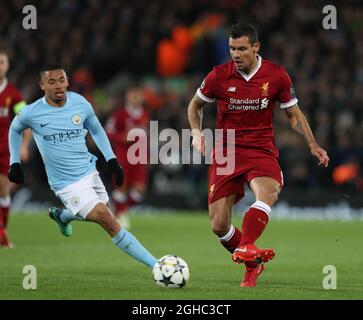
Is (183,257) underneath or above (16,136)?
underneath

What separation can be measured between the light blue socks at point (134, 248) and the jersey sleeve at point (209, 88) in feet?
4.68

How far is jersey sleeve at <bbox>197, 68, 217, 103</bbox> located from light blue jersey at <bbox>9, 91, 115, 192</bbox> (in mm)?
1025

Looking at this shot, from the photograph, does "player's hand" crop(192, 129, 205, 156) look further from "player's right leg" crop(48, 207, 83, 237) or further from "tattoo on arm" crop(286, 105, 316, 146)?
"player's right leg" crop(48, 207, 83, 237)

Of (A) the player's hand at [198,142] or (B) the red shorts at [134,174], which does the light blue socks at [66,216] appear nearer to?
(A) the player's hand at [198,142]

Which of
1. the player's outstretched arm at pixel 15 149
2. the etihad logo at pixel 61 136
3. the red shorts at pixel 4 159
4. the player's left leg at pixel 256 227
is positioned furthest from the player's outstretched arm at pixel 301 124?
the red shorts at pixel 4 159

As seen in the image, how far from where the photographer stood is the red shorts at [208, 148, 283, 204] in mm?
8773

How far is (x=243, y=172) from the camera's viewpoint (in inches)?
348

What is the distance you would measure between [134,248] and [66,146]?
115 cm

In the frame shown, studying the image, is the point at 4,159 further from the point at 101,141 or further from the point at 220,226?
the point at 220,226

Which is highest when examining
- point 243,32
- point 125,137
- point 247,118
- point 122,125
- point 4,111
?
point 122,125

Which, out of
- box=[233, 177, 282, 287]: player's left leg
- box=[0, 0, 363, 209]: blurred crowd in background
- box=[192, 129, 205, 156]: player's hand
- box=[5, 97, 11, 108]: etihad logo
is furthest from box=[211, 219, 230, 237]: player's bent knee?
box=[0, 0, 363, 209]: blurred crowd in background

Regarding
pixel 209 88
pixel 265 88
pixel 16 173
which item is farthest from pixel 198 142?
pixel 16 173

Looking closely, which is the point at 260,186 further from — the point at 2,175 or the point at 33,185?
the point at 33,185
